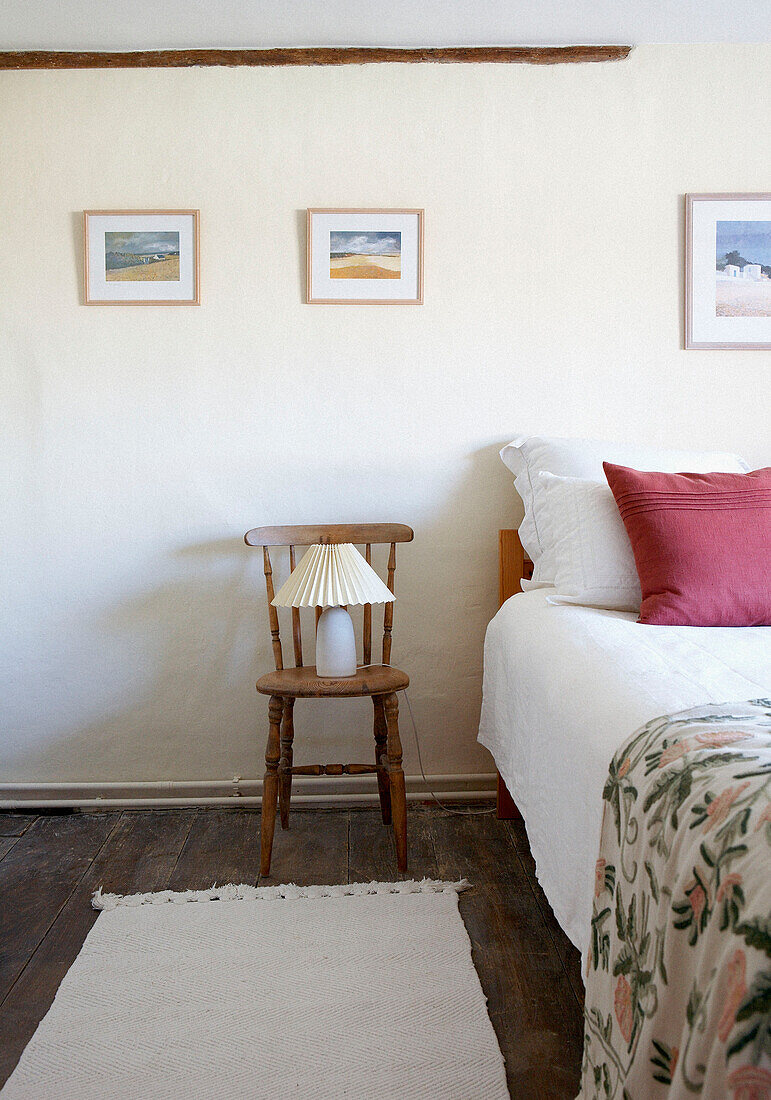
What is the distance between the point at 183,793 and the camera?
2416 millimetres

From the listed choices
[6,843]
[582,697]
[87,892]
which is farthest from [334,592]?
[6,843]

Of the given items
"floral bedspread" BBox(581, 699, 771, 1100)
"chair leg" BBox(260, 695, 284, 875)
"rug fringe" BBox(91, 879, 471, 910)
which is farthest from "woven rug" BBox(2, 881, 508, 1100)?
"floral bedspread" BBox(581, 699, 771, 1100)

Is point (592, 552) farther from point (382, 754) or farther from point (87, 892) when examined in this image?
point (87, 892)

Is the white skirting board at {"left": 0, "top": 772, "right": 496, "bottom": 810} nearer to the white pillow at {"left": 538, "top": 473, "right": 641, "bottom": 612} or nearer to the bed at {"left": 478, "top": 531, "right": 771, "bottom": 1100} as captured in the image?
the bed at {"left": 478, "top": 531, "right": 771, "bottom": 1100}

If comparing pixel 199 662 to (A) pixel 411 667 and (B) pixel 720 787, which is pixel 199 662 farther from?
(B) pixel 720 787

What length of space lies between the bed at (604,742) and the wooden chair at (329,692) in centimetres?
28

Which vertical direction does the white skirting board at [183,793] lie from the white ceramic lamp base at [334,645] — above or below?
below

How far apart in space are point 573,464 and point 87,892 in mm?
1633

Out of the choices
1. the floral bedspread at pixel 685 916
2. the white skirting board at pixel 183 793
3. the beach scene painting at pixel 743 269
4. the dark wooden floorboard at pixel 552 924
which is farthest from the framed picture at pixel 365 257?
the floral bedspread at pixel 685 916

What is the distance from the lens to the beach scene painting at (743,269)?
7.66 ft

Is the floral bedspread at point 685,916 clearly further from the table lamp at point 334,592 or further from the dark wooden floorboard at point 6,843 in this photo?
the dark wooden floorboard at point 6,843

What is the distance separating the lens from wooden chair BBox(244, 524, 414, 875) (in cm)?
195

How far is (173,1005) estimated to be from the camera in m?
1.46

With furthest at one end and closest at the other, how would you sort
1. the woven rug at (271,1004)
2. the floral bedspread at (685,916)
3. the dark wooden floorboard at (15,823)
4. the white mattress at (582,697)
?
the dark wooden floorboard at (15,823) → the woven rug at (271,1004) → the white mattress at (582,697) → the floral bedspread at (685,916)
